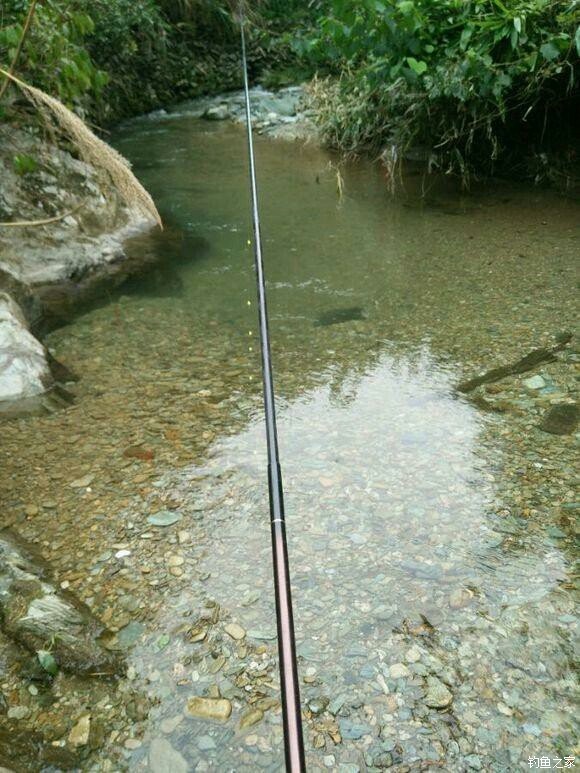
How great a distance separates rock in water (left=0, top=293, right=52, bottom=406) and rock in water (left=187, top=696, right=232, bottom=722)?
5.38ft

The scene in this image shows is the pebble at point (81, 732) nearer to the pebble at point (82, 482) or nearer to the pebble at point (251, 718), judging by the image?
the pebble at point (251, 718)

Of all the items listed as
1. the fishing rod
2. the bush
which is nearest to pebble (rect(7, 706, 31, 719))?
the fishing rod

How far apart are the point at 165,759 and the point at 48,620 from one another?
48 cm

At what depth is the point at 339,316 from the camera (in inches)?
142

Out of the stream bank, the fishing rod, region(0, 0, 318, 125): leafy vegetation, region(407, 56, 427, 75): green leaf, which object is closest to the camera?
the fishing rod

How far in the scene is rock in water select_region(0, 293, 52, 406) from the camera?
2.81 m

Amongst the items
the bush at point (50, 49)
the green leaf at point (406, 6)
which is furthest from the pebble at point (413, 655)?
the green leaf at point (406, 6)

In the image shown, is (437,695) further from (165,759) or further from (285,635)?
(285,635)

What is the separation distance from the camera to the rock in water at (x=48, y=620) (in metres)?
1.66

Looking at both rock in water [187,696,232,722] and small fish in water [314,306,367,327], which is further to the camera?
small fish in water [314,306,367,327]

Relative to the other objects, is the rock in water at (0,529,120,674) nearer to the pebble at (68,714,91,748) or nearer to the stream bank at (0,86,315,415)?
the pebble at (68,714,91,748)

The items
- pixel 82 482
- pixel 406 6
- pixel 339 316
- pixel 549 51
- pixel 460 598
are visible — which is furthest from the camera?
pixel 406 6

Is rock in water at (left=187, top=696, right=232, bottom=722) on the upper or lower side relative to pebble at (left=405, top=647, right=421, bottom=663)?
upper

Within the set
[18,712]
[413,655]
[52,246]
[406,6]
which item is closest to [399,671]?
[413,655]
